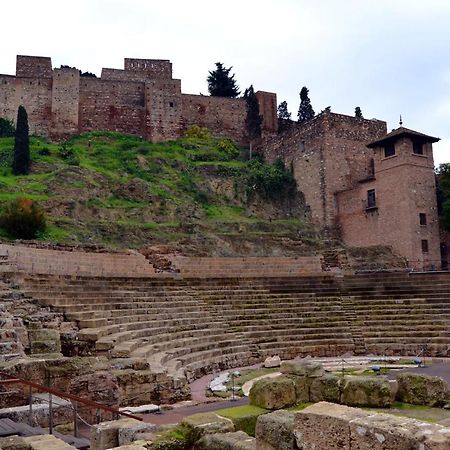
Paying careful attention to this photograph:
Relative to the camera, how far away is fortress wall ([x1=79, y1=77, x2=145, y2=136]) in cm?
4691

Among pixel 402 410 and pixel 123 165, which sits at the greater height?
pixel 123 165

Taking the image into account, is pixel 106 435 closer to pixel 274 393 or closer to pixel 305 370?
pixel 274 393

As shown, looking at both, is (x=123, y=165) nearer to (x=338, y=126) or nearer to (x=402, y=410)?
(x=338, y=126)

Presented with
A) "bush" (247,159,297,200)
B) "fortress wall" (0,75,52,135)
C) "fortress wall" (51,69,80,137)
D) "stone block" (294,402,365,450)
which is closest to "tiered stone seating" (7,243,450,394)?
"stone block" (294,402,365,450)

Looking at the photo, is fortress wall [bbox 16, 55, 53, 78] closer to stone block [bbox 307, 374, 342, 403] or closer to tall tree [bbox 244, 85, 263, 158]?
tall tree [bbox 244, 85, 263, 158]

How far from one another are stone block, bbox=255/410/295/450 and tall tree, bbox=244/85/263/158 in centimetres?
4464

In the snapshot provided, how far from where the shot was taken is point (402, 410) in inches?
231

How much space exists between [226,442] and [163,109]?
45.6 meters

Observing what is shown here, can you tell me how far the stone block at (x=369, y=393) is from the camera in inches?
235

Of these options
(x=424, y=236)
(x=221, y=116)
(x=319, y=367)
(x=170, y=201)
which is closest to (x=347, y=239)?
(x=424, y=236)

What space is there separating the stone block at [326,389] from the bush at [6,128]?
4204 cm

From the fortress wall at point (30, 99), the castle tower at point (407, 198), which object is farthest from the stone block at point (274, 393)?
the fortress wall at point (30, 99)

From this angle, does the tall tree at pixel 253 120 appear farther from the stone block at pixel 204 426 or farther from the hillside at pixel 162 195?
the stone block at pixel 204 426

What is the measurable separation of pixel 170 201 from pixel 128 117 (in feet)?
51.8
